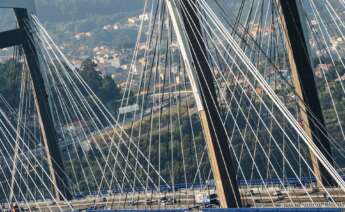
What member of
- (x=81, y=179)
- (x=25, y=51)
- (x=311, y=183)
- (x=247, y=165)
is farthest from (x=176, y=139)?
(x=311, y=183)

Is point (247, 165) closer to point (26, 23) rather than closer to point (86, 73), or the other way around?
point (26, 23)

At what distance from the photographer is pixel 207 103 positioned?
39219mm

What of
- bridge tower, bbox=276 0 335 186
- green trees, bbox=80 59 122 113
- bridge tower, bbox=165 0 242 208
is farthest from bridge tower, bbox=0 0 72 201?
green trees, bbox=80 59 122 113

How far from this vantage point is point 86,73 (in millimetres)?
141375

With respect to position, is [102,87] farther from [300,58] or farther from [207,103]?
[207,103]

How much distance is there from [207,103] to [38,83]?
80.6ft

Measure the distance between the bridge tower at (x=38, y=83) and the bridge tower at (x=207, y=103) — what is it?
2283 cm

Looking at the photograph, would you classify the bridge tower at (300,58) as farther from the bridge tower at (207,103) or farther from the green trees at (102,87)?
the green trees at (102,87)

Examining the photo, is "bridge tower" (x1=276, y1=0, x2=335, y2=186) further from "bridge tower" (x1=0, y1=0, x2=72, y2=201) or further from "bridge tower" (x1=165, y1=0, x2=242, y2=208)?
"bridge tower" (x1=0, y1=0, x2=72, y2=201)

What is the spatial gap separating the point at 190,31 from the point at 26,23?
23915 mm

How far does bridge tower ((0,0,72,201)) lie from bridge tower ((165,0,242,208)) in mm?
22827

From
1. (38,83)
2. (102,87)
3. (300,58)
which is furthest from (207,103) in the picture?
(102,87)

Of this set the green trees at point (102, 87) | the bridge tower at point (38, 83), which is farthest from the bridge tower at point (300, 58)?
the green trees at point (102, 87)

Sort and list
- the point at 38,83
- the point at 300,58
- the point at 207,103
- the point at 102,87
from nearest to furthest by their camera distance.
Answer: the point at 207,103, the point at 300,58, the point at 38,83, the point at 102,87
